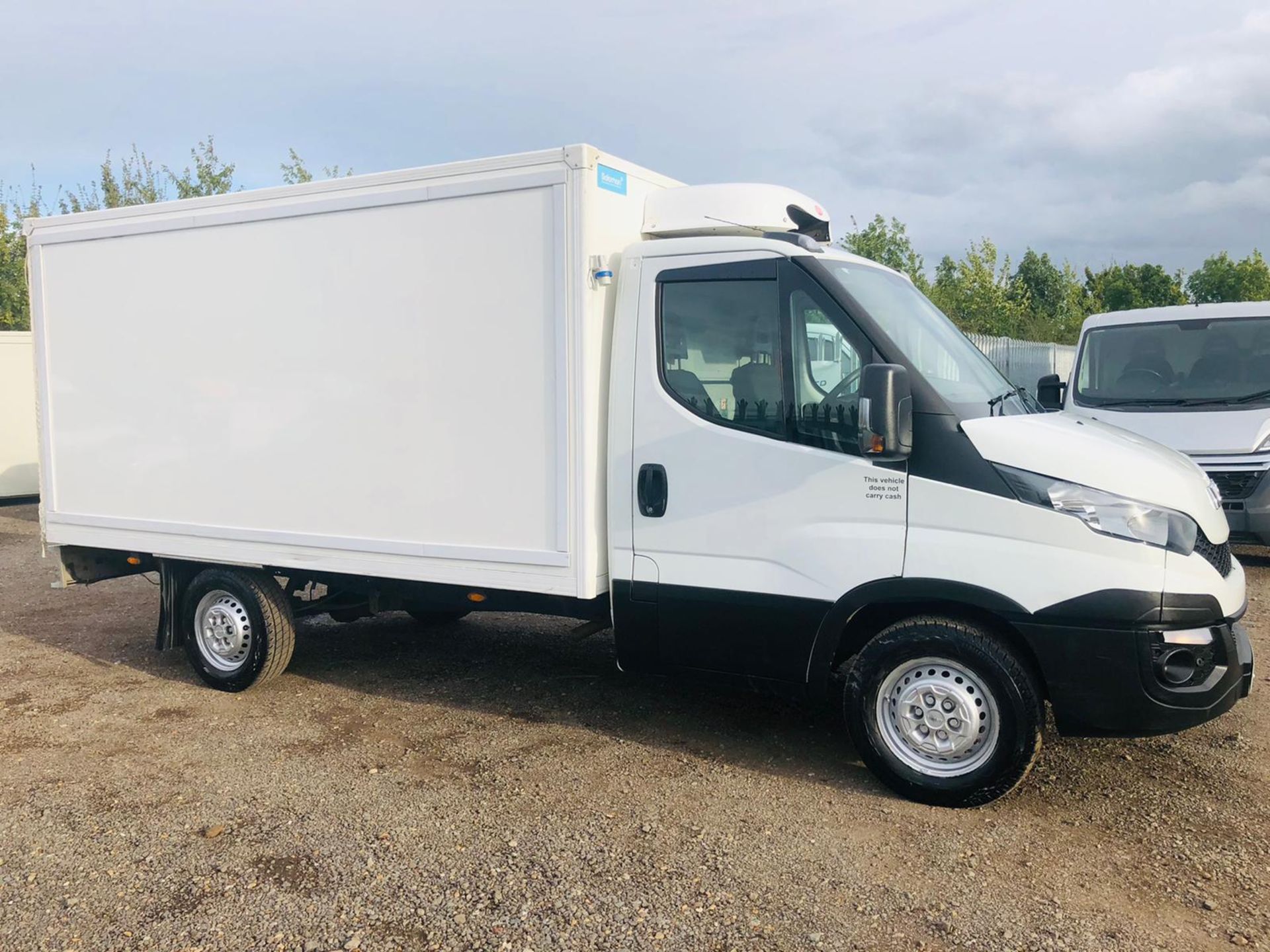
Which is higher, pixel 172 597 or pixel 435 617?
pixel 172 597

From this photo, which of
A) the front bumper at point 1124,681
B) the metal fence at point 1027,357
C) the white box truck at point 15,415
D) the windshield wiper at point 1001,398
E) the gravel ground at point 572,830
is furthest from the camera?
the metal fence at point 1027,357

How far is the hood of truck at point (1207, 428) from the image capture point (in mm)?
9086

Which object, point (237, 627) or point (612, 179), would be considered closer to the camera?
point (612, 179)

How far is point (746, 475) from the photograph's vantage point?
4.76 m

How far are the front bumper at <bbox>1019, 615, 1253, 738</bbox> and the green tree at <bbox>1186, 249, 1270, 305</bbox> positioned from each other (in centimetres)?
4117

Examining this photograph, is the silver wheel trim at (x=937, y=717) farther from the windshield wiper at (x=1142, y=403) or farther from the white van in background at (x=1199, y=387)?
the windshield wiper at (x=1142, y=403)

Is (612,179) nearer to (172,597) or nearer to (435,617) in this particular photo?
(172,597)

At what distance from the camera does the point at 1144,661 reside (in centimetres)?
412

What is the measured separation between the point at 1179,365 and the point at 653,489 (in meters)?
7.27

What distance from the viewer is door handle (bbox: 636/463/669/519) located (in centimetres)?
495

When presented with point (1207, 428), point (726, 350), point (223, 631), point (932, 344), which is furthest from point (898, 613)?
→ point (1207, 428)

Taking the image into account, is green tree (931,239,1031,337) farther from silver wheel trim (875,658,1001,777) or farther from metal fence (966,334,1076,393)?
silver wheel trim (875,658,1001,777)

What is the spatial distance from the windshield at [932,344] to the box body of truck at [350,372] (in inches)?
48.2

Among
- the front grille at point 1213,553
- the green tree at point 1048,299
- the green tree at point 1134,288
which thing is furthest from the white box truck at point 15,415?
the green tree at point 1134,288
